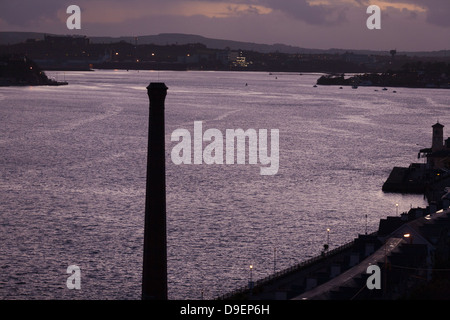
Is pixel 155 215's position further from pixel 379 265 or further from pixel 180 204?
pixel 180 204

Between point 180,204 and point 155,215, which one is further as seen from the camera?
point 180,204

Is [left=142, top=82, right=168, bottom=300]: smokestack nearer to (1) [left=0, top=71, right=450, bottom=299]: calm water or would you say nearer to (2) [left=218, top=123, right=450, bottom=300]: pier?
(2) [left=218, top=123, right=450, bottom=300]: pier

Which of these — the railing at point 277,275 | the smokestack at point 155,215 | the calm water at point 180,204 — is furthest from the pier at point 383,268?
the calm water at point 180,204

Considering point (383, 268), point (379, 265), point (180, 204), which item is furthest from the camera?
point (180, 204)

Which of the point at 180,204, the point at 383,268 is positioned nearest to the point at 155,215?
the point at 383,268

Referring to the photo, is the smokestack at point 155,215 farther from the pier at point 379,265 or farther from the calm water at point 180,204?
the calm water at point 180,204

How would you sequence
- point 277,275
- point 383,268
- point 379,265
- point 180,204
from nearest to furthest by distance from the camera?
point 383,268 → point 379,265 → point 277,275 → point 180,204
